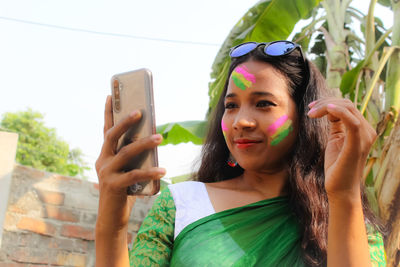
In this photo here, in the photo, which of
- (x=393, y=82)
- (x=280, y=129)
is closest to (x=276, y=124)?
(x=280, y=129)

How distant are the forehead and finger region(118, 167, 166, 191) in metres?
0.50

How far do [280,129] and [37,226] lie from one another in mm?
2573

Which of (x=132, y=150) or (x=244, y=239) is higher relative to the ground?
(x=132, y=150)

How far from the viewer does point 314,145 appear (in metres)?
1.32

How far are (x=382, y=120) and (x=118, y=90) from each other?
6.36 feet

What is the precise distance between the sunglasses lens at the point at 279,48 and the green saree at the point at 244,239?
418mm

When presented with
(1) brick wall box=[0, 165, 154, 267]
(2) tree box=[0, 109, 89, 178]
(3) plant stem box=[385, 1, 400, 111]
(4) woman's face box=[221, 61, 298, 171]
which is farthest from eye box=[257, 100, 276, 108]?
(2) tree box=[0, 109, 89, 178]

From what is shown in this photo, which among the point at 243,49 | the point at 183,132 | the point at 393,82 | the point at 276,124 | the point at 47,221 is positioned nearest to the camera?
the point at 276,124

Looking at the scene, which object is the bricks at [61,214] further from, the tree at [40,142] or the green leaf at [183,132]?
the tree at [40,142]

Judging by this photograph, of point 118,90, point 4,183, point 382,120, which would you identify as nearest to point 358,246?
point 118,90

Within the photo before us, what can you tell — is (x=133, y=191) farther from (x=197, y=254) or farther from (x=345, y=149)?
(x=345, y=149)

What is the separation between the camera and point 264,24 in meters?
3.23

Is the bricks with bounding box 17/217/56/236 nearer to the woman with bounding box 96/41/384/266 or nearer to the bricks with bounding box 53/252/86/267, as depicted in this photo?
the bricks with bounding box 53/252/86/267

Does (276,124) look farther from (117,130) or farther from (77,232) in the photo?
(77,232)
